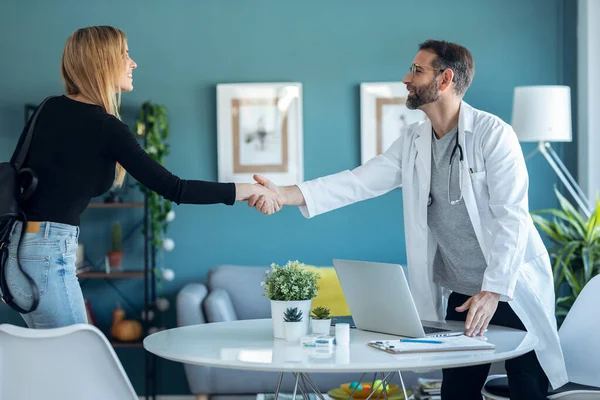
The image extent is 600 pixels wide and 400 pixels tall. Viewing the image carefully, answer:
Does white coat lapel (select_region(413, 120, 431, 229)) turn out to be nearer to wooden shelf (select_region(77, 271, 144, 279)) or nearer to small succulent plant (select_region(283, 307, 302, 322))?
small succulent plant (select_region(283, 307, 302, 322))

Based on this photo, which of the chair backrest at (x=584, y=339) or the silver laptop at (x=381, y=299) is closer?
the silver laptop at (x=381, y=299)

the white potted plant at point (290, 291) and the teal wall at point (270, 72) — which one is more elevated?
the teal wall at point (270, 72)

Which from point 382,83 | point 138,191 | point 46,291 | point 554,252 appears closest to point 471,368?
point 46,291

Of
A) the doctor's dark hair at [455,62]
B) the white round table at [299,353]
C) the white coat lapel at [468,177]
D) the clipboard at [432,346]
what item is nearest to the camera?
the white round table at [299,353]

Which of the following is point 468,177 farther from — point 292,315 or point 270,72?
point 270,72

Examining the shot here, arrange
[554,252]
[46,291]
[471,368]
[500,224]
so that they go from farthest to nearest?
[554,252] → [471,368] → [500,224] → [46,291]

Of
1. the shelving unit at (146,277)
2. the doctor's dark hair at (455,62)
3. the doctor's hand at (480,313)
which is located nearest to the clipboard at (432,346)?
the doctor's hand at (480,313)

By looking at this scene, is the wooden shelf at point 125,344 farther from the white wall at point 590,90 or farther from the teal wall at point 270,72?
the white wall at point 590,90

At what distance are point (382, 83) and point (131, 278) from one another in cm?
183

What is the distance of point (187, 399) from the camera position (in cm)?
Result: 464

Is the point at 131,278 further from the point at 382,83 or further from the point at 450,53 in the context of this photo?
the point at 450,53

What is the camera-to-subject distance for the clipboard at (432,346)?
194 centimetres

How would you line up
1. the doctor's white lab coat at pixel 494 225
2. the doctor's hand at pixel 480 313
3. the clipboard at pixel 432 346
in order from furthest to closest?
the doctor's white lab coat at pixel 494 225 → the doctor's hand at pixel 480 313 → the clipboard at pixel 432 346

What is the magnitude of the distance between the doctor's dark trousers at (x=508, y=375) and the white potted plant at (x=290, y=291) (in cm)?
61
